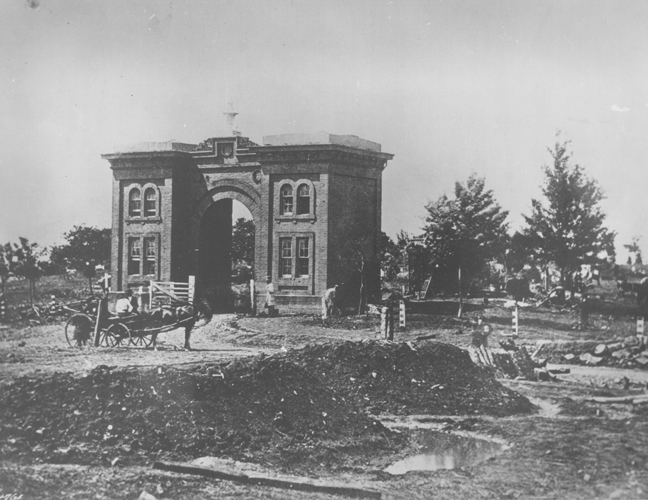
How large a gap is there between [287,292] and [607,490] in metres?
4.28

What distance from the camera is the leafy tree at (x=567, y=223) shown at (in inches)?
227

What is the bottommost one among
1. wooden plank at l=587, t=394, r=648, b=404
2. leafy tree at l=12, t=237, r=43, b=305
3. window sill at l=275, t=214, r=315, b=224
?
wooden plank at l=587, t=394, r=648, b=404

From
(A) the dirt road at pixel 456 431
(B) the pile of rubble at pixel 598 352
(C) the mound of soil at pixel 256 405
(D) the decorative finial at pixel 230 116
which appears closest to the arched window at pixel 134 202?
(D) the decorative finial at pixel 230 116

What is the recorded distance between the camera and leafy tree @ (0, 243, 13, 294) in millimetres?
7078

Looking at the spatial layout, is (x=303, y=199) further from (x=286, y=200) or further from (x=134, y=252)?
(x=134, y=252)

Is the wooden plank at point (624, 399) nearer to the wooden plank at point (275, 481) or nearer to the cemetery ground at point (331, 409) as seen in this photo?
the cemetery ground at point (331, 409)

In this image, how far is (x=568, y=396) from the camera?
5.90 meters

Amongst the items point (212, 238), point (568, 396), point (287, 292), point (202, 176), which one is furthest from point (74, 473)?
point (212, 238)

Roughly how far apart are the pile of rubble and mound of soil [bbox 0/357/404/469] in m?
1.81

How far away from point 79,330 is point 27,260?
107 cm

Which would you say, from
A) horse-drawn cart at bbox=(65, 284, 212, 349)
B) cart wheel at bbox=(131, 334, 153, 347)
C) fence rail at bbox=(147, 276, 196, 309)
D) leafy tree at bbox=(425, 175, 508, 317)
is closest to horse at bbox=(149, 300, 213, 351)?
horse-drawn cart at bbox=(65, 284, 212, 349)

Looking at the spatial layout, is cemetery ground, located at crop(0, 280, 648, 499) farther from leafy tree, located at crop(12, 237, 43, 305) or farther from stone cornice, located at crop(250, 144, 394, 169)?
stone cornice, located at crop(250, 144, 394, 169)

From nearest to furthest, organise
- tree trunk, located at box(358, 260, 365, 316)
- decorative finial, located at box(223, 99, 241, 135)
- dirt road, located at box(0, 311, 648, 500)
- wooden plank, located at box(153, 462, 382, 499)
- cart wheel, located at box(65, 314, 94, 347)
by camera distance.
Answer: dirt road, located at box(0, 311, 648, 500) → wooden plank, located at box(153, 462, 382, 499) → decorative finial, located at box(223, 99, 241, 135) → tree trunk, located at box(358, 260, 365, 316) → cart wheel, located at box(65, 314, 94, 347)

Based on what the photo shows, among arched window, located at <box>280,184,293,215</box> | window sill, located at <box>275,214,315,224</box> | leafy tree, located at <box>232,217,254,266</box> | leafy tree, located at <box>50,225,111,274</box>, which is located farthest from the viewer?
leafy tree, located at <box>232,217,254,266</box>
